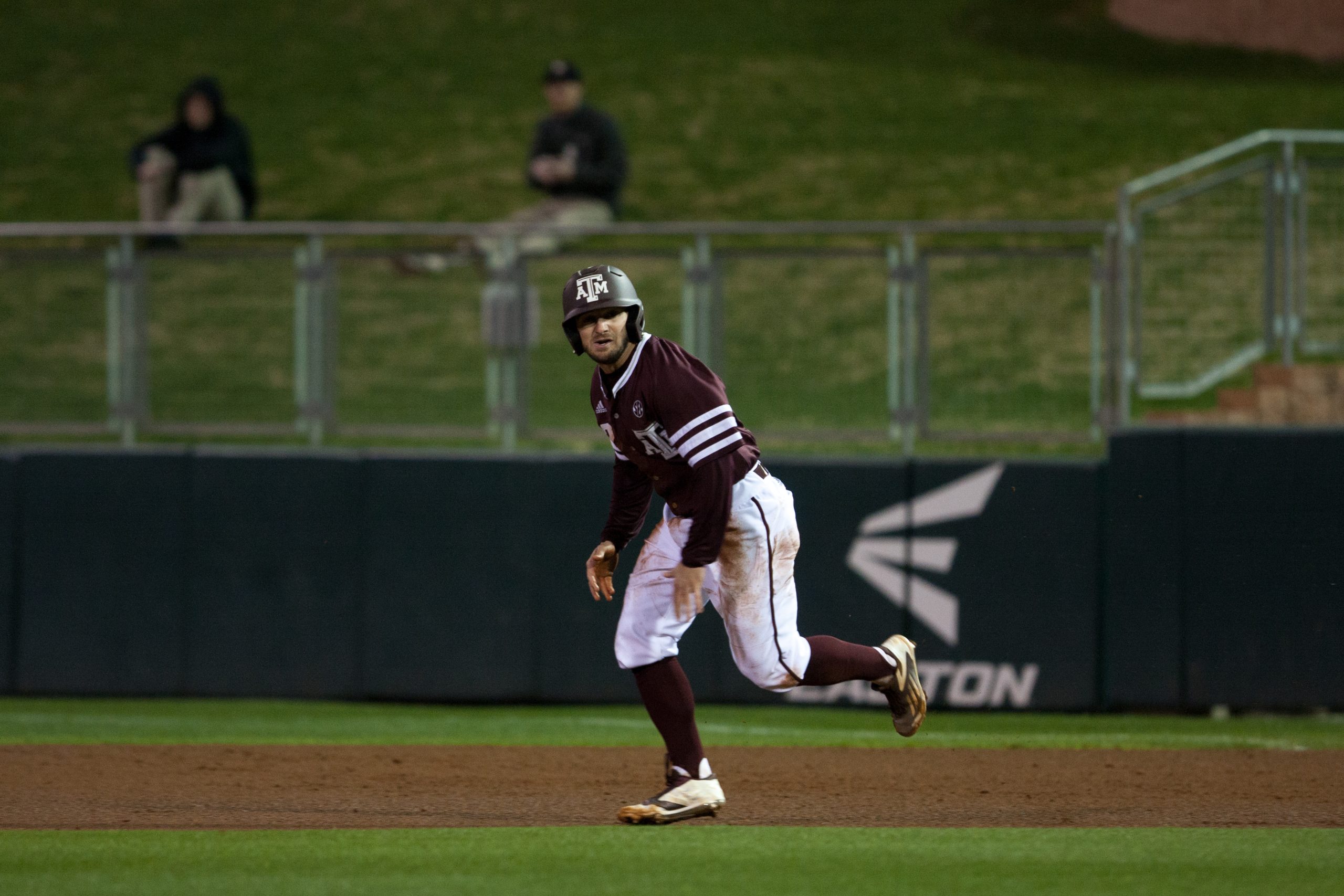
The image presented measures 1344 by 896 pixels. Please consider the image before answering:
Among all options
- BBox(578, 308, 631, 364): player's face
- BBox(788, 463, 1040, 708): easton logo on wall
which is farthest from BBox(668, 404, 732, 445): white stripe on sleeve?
BBox(788, 463, 1040, 708): easton logo on wall

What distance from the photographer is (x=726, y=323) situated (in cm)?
1093

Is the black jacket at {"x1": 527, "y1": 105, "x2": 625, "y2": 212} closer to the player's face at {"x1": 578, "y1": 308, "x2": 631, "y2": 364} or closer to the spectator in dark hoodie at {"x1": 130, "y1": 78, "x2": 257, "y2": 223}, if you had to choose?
the spectator in dark hoodie at {"x1": 130, "y1": 78, "x2": 257, "y2": 223}

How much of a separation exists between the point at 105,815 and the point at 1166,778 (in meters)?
4.49

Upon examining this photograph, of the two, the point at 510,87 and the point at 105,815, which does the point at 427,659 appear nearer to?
the point at 105,815

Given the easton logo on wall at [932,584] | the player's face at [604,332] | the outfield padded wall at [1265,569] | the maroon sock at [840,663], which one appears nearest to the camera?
the player's face at [604,332]

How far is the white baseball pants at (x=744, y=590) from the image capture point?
6.43 meters

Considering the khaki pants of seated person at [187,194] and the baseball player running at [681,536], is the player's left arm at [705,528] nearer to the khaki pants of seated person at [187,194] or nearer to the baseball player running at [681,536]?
the baseball player running at [681,536]

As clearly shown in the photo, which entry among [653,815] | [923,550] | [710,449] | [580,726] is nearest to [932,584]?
[923,550]

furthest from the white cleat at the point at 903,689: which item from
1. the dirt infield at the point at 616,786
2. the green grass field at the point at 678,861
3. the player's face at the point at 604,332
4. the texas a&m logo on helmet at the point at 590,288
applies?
the texas a&m logo on helmet at the point at 590,288

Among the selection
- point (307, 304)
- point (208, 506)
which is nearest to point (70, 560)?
point (208, 506)

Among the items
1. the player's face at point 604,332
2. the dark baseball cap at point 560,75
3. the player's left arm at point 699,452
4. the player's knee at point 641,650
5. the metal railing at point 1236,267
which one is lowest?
the player's knee at point 641,650

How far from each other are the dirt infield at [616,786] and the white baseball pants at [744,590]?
645mm

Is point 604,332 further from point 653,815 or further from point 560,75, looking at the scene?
point 560,75

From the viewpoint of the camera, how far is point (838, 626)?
10.3 meters
